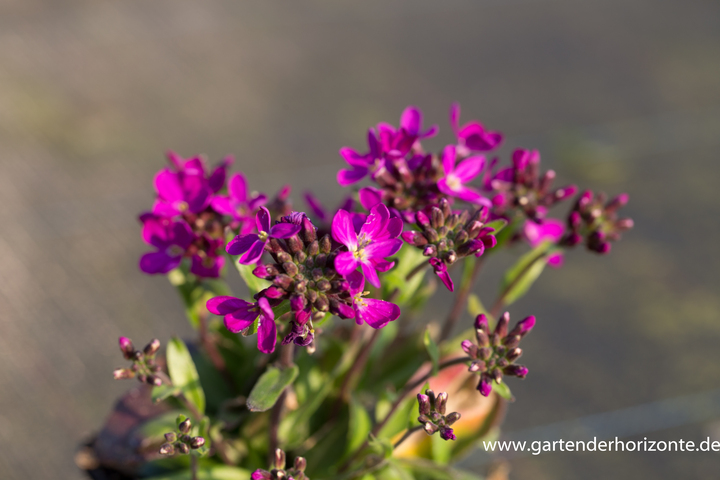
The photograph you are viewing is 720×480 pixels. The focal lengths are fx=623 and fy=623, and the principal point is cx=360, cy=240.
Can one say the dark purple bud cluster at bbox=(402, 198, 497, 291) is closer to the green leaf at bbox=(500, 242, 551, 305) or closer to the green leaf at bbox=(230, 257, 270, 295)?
the green leaf at bbox=(230, 257, 270, 295)

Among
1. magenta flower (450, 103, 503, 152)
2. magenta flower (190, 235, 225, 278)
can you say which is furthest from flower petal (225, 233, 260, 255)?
magenta flower (450, 103, 503, 152)

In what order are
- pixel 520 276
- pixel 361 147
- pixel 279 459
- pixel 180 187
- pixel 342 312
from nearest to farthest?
pixel 342 312 < pixel 279 459 < pixel 180 187 < pixel 520 276 < pixel 361 147

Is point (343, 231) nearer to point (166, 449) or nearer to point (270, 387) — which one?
point (270, 387)

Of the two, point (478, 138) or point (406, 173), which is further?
point (478, 138)

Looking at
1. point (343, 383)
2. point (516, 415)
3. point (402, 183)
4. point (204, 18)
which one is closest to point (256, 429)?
point (343, 383)

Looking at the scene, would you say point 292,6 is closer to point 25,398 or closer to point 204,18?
point 204,18

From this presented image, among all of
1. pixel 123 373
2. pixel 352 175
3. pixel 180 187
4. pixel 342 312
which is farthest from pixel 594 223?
pixel 123 373
